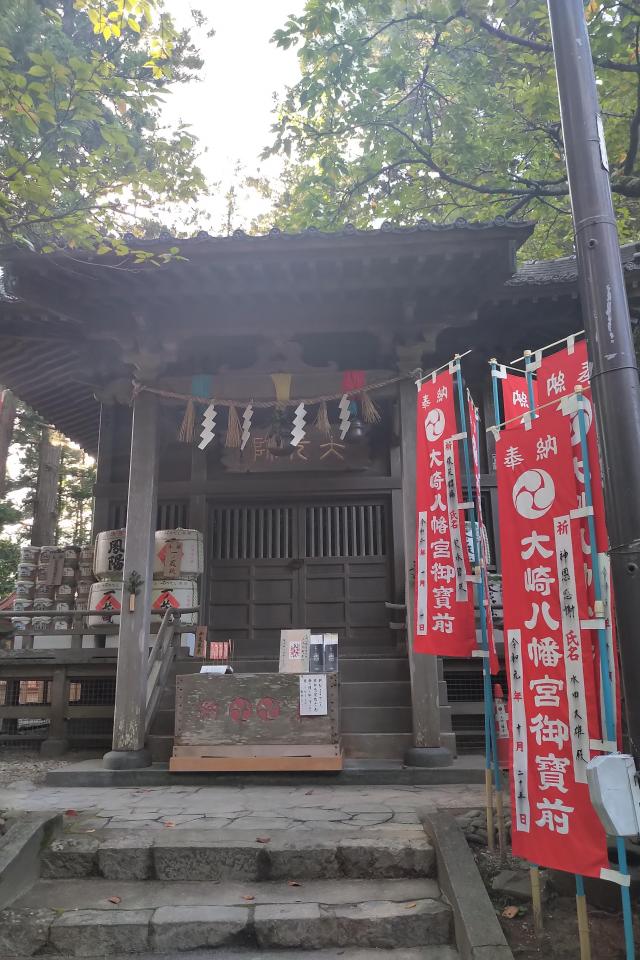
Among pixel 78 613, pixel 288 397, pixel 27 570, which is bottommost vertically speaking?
pixel 78 613

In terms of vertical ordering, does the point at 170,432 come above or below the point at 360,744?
above

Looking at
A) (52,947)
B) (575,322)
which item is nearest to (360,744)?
(52,947)

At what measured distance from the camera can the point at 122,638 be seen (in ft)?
24.9

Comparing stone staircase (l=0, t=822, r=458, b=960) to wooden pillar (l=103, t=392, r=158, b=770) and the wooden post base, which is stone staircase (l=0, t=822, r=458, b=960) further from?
wooden pillar (l=103, t=392, r=158, b=770)

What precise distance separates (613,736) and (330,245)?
5.82 meters

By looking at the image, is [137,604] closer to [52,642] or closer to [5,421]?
[52,642]

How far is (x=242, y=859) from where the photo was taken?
4762mm

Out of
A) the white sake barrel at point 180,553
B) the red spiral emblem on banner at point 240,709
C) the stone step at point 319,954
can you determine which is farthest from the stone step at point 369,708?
the stone step at point 319,954

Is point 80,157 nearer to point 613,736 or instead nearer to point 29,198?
point 29,198

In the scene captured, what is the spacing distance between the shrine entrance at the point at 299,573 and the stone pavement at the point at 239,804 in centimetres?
347

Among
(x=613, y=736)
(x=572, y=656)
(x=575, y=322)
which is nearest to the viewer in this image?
(x=613, y=736)

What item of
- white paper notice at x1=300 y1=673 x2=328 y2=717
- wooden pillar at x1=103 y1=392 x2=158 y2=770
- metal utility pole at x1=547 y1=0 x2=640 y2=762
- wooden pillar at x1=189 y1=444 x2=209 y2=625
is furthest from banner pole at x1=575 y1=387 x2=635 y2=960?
wooden pillar at x1=189 y1=444 x2=209 y2=625

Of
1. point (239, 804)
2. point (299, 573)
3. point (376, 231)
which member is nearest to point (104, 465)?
point (299, 573)

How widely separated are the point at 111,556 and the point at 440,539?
5.97 metres
